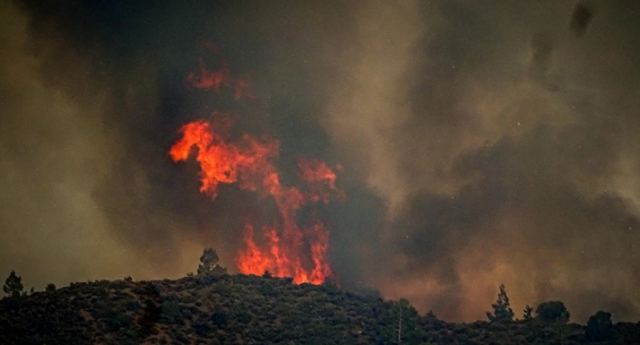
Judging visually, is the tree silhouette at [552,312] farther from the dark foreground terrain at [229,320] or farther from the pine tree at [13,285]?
the pine tree at [13,285]

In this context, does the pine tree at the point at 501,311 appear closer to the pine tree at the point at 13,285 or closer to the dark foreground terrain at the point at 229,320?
the dark foreground terrain at the point at 229,320

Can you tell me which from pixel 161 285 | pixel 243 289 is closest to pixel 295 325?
pixel 243 289

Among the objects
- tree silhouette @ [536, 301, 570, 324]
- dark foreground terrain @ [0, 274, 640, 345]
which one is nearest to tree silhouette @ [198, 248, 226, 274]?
dark foreground terrain @ [0, 274, 640, 345]

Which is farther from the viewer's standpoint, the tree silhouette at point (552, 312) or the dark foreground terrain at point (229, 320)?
the tree silhouette at point (552, 312)

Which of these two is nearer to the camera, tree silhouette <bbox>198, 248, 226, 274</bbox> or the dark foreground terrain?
the dark foreground terrain

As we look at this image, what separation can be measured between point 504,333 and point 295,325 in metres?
36.0

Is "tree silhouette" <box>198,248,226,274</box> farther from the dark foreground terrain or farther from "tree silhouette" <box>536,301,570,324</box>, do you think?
"tree silhouette" <box>536,301,570,324</box>

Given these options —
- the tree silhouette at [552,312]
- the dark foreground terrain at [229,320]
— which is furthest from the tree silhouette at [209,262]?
the tree silhouette at [552,312]

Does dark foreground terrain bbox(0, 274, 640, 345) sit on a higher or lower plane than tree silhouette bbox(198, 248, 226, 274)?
lower

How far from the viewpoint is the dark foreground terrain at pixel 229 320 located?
2945 inches

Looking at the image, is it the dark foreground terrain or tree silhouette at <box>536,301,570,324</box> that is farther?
tree silhouette at <box>536,301,570,324</box>

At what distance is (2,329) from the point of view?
68.7 metres

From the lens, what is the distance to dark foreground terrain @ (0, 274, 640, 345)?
74.8 m

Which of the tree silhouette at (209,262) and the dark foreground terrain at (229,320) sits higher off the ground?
the tree silhouette at (209,262)
